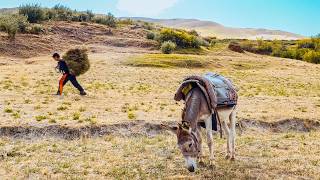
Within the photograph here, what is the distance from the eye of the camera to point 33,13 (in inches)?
2436

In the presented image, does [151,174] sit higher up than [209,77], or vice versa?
[209,77]

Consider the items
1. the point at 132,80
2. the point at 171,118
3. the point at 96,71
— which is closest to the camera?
the point at 171,118

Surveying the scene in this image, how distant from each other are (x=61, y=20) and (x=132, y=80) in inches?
1307

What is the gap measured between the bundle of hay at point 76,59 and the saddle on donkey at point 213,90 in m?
18.2

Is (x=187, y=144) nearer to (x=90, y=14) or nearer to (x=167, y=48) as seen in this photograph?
(x=167, y=48)

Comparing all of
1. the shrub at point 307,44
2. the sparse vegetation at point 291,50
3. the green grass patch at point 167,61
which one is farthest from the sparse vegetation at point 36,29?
the shrub at point 307,44

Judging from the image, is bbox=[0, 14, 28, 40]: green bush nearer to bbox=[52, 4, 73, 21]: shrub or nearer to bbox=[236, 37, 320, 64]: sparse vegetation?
bbox=[52, 4, 73, 21]: shrub

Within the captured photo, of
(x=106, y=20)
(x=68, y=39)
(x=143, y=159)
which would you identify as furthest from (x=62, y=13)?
(x=143, y=159)

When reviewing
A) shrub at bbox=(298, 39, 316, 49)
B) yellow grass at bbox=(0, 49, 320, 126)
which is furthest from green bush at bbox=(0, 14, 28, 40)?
shrub at bbox=(298, 39, 316, 49)

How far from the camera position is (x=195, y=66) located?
48.9 m

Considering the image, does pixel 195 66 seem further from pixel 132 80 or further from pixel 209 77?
pixel 209 77

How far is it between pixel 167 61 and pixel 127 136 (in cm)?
3241

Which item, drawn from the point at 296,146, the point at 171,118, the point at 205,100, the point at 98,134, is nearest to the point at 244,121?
the point at 171,118

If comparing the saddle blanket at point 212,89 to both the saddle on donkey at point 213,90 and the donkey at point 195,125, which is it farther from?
the donkey at point 195,125
